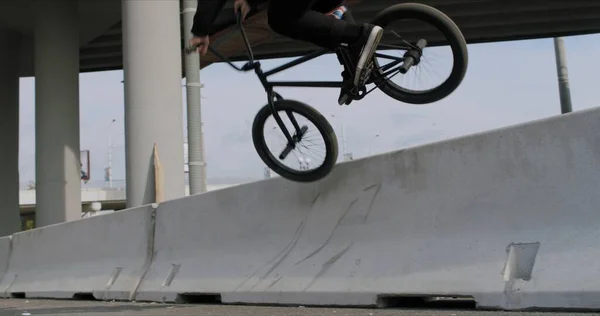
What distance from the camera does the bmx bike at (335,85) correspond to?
190 inches

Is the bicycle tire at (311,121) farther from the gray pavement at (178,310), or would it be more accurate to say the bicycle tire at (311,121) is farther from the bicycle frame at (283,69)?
the gray pavement at (178,310)

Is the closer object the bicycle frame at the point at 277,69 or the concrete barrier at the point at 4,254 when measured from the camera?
the bicycle frame at the point at 277,69

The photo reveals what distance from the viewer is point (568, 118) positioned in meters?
3.93

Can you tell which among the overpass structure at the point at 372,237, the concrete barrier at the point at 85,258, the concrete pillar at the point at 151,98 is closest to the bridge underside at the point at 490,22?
the concrete pillar at the point at 151,98

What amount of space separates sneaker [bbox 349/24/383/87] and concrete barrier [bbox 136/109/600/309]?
0.67 m

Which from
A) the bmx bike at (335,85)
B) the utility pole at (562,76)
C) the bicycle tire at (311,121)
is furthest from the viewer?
the utility pole at (562,76)

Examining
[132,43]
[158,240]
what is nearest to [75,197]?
[132,43]

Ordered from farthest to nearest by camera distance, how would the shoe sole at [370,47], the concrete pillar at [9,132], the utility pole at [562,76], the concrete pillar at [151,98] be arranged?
the concrete pillar at [9,132]
the utility pole at [562,76]
the concrete pillar at [151,98]
the shoe sole at [370,47]

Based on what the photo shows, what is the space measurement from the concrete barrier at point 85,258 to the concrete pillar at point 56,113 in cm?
909

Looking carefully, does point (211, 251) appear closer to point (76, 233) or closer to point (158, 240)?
Result: point (158, 240)

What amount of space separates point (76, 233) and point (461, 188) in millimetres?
4654

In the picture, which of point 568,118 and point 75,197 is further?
point 75,197

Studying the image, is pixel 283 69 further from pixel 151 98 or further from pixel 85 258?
pixel 151 98

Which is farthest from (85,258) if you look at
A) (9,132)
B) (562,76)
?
(9,132)
